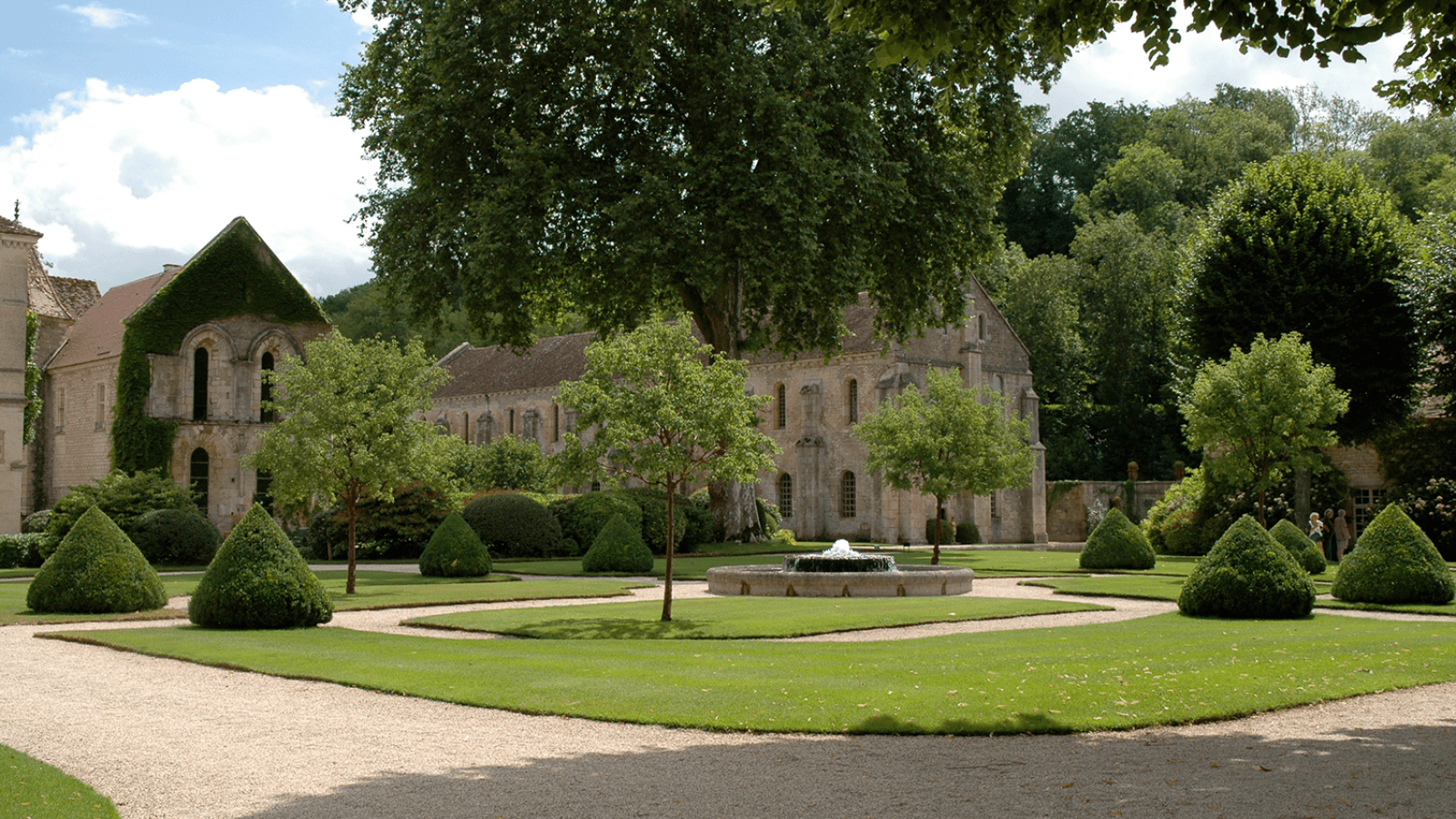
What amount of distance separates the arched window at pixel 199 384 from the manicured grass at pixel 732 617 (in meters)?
27.5

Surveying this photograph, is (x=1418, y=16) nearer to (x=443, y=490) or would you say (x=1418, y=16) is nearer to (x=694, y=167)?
(x=443, y=490)

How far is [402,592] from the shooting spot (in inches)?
874

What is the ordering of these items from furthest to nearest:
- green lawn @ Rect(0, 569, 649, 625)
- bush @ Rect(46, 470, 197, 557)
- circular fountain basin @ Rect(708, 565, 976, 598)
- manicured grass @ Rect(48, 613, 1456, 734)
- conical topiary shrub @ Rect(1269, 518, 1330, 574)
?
bush @ Rect(46, 470, 197, 557) → conical topiary shrub @ Rect(1269, 518, 1330, 574) → circular fountain basin @ Rect(708, 565, 976, 598) → green lawn @ Rect(0, 569, 649, 625) → manicured grass @ Rect(48, 613, 1456, 734)

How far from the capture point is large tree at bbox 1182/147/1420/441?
3584 centimetres

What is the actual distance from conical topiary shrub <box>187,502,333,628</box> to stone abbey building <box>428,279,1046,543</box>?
111 feet

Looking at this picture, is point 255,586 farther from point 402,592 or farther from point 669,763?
point 669,763

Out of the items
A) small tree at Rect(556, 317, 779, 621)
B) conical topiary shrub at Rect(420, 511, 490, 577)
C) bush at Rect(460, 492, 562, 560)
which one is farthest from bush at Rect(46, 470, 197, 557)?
small tree at Rect(556, 317, 779, 621)

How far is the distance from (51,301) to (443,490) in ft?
106

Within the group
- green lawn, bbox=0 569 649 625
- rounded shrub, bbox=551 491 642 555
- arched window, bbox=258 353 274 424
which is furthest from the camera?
arched window, bbox=258 353 274 424

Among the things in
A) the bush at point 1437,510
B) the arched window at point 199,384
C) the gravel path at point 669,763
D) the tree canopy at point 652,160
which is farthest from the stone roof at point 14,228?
the bush at point 1437,510

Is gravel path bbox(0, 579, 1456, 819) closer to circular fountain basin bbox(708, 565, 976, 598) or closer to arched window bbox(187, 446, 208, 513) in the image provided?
circular fountain basin bbox(708, 565, 976, 598)

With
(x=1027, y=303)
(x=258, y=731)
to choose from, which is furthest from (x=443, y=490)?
(x=1027, y=303)

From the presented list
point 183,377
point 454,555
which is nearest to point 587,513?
point 454,555

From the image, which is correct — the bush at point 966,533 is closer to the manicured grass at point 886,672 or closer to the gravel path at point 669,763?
the manicured grass at point 886,672
